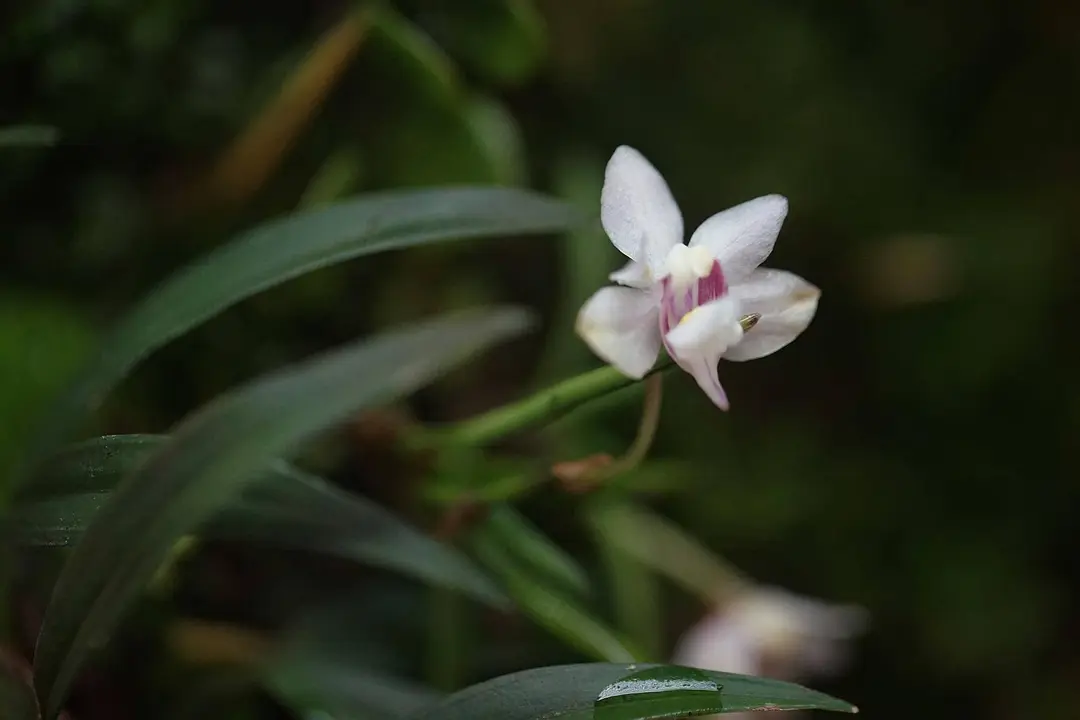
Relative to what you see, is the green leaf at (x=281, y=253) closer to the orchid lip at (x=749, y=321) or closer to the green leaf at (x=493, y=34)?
the orchid lip at (x=749, y=321)

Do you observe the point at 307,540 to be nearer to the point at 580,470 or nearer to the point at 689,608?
the point at 580,470

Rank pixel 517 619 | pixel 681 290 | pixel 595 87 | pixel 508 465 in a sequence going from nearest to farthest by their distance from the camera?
pixel 681 290 < pixel 508 465 < pixel 517 619 < pixel 595 87

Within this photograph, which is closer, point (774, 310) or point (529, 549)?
point (774, 310)

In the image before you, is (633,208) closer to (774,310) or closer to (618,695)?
(774,310)

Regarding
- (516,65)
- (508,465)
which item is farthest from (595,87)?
(508,465)

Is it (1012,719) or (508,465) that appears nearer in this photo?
(508,465)

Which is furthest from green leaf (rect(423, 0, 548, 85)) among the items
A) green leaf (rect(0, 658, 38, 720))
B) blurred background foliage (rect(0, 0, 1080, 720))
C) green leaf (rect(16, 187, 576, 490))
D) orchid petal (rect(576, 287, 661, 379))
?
green leaf (rect(0, 658, 38, 720))

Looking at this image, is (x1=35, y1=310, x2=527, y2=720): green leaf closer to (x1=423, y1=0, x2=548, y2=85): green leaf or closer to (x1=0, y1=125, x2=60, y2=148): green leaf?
(x1=0, y1=125, x2=60, y2=148): green leaf

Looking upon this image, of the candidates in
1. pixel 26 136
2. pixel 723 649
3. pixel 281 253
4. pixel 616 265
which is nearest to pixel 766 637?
pixel 723 649
